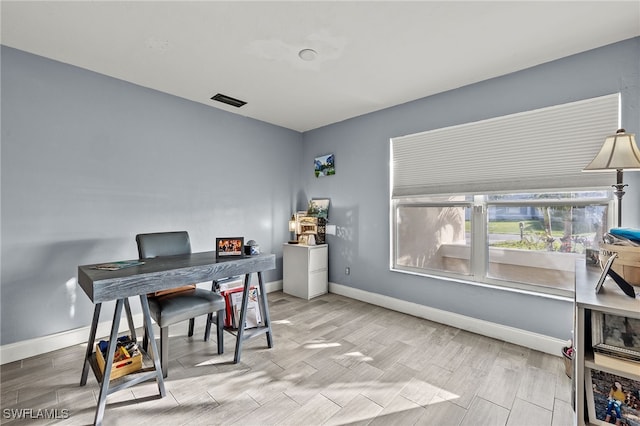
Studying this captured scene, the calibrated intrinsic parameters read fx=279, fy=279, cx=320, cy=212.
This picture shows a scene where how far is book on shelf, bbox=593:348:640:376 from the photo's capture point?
984 mm

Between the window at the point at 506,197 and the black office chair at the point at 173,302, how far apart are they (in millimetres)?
2212

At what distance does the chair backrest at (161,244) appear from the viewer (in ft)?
7.80

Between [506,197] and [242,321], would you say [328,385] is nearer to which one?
[242,321]

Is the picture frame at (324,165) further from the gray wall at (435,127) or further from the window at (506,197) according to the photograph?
the window at (506,197)

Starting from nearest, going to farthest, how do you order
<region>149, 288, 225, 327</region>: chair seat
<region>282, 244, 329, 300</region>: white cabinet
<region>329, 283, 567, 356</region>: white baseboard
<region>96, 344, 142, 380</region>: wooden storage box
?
<region>96, 344, 142, 380</region>: wooden storage box < <region>149, 288, 225, 327</region>: chair seat < <region>329, 283, 567, 356</region>: white baseboard < <region>282, 244, 329, 300</region>: white cabinet

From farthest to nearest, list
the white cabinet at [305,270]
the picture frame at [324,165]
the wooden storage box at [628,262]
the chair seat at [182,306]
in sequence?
1. the picture frame at [324,165]
2. the white cabinet at [305,270]
3. the chair seat at [182,306]
4. the wooden storage box at [628,262]

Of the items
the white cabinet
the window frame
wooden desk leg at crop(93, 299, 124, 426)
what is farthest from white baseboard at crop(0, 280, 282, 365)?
the window frame

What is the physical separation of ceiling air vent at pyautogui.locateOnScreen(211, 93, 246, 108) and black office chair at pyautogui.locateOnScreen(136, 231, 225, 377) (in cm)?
165

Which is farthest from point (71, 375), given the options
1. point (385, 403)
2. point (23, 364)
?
point (385, 403)

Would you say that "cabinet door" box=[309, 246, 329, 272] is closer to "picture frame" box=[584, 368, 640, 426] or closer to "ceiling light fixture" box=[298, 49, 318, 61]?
"ceiling light fixture" box=[298, 49, 318, 61]

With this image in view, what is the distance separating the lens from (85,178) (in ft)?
8.64

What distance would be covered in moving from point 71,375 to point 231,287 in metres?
1.26

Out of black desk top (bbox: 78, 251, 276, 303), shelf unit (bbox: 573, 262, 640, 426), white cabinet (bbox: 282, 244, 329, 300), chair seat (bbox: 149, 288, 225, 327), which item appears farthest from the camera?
white cabinet (bbox: 282, 244, 329, 300)

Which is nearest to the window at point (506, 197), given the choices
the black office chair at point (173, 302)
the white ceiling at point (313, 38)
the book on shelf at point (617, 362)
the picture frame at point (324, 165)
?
the white ceiling at point (313, 38)
